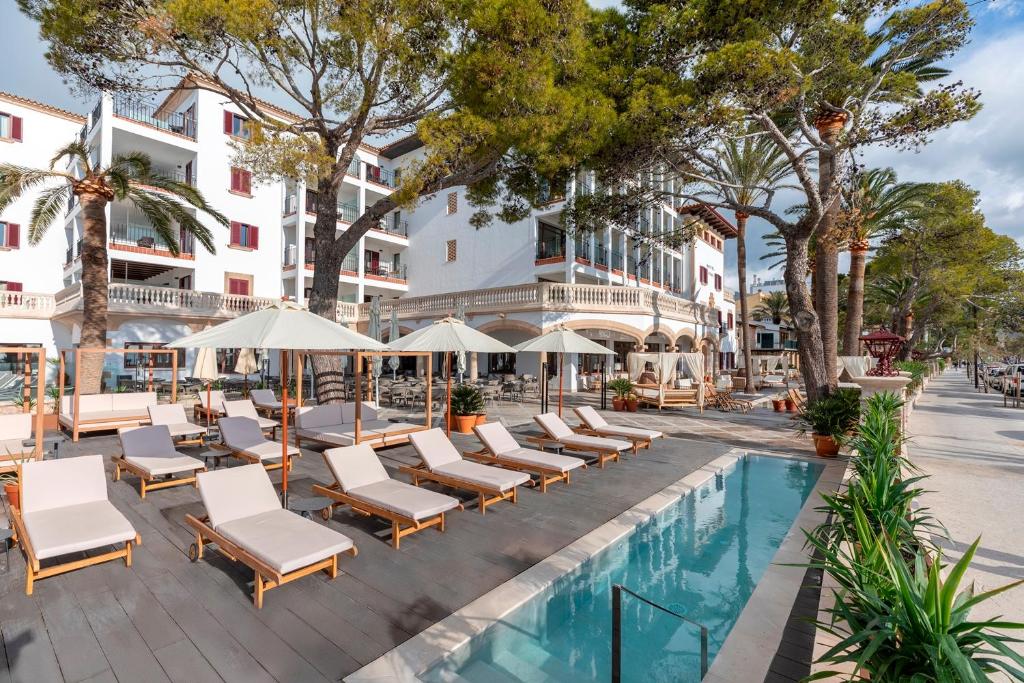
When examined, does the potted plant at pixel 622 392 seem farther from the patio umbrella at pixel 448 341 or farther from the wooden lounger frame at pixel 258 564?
the wooden lounger frame at pixel 258 564

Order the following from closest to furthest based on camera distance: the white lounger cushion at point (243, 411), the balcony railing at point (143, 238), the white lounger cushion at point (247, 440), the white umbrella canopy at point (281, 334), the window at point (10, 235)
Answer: the white umbrella canopy at point (281, 334)
the white lounger cushion at point (247, 440)
the white lounger cushion at point (243, 411)
the window at point (10, 235)
the balcony railing at point (143, 238)

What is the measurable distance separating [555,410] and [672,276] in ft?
65.7

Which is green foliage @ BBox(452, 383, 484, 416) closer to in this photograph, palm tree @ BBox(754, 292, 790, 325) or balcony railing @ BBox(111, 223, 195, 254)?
balcony railing @ BBox(111, 223, 195, 254)

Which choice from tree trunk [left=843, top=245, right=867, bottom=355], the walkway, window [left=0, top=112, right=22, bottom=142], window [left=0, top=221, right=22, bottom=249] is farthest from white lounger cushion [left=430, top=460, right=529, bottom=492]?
window [left=0, top=112, right=22, bottom=142]

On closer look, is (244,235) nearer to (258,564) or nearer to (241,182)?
(241,182)

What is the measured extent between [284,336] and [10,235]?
26.4 meters

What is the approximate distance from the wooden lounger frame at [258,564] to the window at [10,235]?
1069 inches

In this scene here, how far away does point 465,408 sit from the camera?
12.1m

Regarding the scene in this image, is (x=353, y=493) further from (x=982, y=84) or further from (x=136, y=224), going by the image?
(x=136, y=224)

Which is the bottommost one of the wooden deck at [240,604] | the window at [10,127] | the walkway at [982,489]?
the walkway at [982,489]

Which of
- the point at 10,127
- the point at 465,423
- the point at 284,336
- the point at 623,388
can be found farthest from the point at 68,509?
the point at 10,127

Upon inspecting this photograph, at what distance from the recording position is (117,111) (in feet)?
69.3

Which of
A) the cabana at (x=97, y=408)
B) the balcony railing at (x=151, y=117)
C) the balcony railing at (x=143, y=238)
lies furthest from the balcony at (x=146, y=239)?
the cabana at (x=97, y=408)

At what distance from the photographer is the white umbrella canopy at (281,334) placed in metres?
5.95
